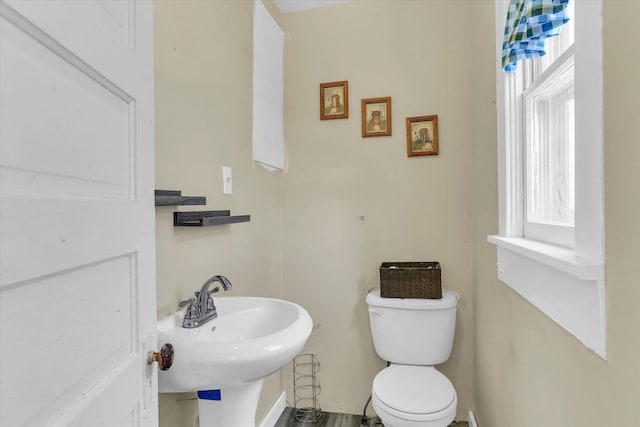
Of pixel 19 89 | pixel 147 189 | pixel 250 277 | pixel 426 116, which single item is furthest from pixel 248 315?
pixel 426 116

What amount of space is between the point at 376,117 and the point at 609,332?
1.58 meters

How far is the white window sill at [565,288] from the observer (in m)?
0.63

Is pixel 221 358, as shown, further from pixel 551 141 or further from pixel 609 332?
pixel 551 141

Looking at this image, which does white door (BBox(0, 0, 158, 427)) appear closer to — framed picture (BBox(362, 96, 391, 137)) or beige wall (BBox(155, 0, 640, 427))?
beige wall (BBox(155, 0, 640, 427))

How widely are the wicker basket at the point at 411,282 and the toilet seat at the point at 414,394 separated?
35 cm

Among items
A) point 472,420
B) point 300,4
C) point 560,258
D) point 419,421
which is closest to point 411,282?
point 419,421

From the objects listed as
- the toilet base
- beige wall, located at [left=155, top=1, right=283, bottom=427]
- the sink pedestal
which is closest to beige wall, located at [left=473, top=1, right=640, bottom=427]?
the toilet base

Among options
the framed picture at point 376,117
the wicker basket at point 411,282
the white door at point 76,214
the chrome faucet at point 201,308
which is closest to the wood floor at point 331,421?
the wicker basket at point 411,282

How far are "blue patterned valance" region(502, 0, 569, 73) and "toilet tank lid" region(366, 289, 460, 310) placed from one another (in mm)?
1129

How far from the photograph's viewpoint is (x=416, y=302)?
1694 mm

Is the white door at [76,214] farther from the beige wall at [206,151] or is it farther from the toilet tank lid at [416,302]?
the toilet tank lid at [416,302]

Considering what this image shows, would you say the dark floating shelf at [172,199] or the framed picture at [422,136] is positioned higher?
the framed picture at [422,136]

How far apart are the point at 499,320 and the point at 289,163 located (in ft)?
4.61

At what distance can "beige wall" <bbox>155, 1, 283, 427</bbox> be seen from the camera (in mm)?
1106
